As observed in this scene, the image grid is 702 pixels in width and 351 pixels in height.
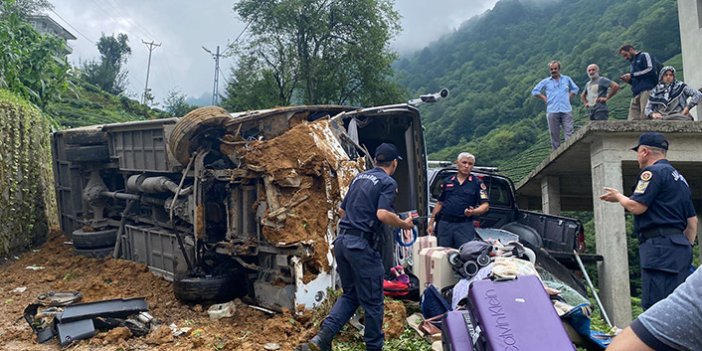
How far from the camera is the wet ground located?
459 cm

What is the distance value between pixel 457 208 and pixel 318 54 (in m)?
23.0

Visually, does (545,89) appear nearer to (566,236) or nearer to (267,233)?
(566,236)

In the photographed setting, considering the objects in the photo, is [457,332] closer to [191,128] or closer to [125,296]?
[191,128]

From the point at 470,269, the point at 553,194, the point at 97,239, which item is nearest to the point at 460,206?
the point at 470,269

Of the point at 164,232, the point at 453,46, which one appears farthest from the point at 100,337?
the point at 453,46

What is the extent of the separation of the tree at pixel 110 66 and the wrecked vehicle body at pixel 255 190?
3617cm

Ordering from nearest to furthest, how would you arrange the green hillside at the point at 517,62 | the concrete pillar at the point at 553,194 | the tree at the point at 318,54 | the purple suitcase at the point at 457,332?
the purple suitcase at the point at 457,332 → the concrete pillar at the point at 553,194 → the tree at the point at 318,54 → the green hillside at the point at 517,62

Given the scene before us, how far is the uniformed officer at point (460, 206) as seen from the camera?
20.8 ft

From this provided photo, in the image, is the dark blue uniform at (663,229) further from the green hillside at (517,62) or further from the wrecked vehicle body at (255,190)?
the green hillside at (517,62)

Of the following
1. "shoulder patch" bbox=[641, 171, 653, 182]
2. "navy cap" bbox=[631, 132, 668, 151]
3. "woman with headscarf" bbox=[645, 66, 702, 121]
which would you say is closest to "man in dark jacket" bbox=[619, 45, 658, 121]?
"woman with headscarf" bbox=[645, 66, 702, 121]

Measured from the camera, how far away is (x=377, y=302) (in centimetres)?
416

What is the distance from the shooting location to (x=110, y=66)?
44562mm

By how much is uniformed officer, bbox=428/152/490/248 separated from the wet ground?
4.34 feet

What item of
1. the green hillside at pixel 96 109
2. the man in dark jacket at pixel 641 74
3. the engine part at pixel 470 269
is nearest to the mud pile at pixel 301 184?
the engine part at pixel 470 269
